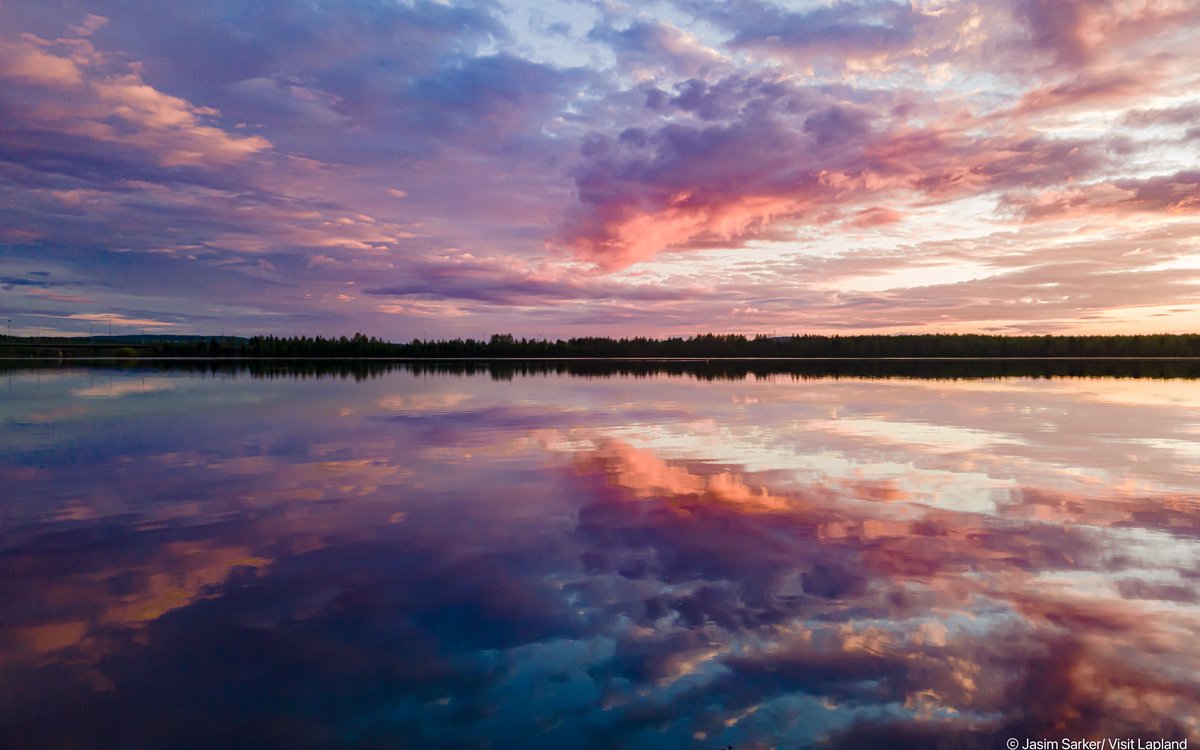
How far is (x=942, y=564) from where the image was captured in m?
10.5

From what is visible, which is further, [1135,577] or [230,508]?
[230,508]

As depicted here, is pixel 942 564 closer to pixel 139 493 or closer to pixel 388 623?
pixel 388 623

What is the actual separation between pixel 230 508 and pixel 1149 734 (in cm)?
1542

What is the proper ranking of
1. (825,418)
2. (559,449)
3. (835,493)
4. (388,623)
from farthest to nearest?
(825,418)
(559,449)
(835,493)
(388,623)

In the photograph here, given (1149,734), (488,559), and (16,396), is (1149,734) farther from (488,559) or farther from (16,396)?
(16,396)

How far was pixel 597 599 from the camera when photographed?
9.13 metres

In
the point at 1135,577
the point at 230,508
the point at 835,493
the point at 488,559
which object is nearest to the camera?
the point at 1135,577

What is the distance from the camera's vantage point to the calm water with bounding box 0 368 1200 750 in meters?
6.29

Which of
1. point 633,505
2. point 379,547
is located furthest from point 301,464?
point 633,505

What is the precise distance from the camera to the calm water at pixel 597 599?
629 centimetres

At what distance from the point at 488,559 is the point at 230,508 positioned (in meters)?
7.02

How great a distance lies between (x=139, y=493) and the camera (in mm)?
15664

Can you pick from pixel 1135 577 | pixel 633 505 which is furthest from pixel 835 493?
pixel 1135 577

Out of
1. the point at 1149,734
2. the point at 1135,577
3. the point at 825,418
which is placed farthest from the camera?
the point at 825,418
